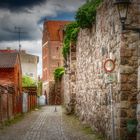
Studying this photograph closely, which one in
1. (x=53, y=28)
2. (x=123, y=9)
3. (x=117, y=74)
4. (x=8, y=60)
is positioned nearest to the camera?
(x=123, y=9)

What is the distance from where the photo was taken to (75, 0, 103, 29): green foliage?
1686cm

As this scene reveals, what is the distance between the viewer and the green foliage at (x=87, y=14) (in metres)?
16.9

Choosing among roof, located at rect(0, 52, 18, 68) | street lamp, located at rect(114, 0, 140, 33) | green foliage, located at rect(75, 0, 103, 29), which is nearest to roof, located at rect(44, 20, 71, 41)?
roof, located at rect(0, 52, 18, 68)

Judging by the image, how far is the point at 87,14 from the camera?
17.3 m

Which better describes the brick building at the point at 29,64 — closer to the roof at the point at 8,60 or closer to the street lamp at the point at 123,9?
the roof at the point at 8,60

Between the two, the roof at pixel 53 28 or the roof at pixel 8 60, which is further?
the roof at pixel 53 28

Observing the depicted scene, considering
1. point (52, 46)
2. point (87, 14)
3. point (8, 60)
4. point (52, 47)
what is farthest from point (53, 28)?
point (87, 14)

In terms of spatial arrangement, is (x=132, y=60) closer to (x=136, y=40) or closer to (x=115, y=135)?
(x=136, y=40)

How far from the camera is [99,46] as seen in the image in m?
15.3

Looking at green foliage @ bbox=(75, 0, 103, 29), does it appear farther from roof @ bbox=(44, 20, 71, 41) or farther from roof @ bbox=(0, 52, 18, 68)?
roof @ bbox=(44, 20, 71, 41)

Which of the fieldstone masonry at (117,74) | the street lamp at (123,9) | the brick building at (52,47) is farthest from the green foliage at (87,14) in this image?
the brick building at (52,47)

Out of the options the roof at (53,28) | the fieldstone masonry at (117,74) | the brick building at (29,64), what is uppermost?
the roof at (53,28)

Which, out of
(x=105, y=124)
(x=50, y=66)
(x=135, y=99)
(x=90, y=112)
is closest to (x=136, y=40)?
(x=135, y=99)

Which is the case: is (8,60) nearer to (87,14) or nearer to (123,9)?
(87,14)
